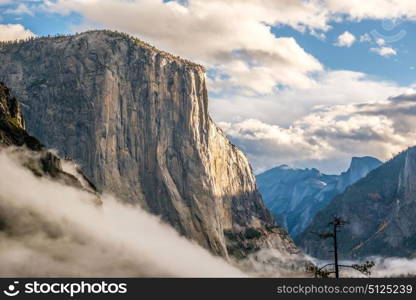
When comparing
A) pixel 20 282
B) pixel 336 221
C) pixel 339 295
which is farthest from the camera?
pixel 20 282

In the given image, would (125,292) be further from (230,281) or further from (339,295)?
(339,295)

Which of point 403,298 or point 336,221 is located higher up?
point 336,221

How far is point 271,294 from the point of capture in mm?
76688

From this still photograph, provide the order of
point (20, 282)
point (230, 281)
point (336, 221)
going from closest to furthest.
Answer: point (336, 221) → point (230, 281) → point (20, 282)

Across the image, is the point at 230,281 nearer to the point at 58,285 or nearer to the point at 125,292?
the point at 125,292

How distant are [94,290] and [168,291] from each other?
35.8 ft

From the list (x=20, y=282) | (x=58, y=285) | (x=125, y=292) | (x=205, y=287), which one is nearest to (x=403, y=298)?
(x=205, y=287)

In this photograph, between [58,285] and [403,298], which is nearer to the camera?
[403,298]

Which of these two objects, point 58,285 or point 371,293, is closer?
point 371,293

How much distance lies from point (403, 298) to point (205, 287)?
71.9 ft

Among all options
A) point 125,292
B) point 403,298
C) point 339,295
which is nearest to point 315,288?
point 339,295

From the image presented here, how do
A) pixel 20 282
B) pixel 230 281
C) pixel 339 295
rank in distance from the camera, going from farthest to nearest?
pixel 20 282 < pixel 230 281 < pixel 339 295

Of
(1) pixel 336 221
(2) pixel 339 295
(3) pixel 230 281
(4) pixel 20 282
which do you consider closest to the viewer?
(1) pixel 336 221

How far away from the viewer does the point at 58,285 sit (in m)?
84.9
